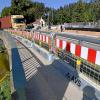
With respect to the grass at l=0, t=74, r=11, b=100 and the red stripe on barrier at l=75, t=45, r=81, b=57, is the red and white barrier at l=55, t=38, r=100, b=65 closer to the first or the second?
the red stripe on barrier at l=75, t=45, r=81, b=57

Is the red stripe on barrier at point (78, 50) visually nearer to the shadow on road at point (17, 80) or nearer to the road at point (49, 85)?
the road at point (49, 85)

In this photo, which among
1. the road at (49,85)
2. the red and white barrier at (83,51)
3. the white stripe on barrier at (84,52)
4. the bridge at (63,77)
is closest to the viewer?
the bridge at (63,77)

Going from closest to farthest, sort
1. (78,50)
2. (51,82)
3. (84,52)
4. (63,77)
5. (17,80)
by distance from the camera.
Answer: (17,80) → (84,52) → (78,50) → (51,82) → (63,77)

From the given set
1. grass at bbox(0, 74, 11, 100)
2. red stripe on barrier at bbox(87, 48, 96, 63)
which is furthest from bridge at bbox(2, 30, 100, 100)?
grass at bbox(0, 74, 11, 100)

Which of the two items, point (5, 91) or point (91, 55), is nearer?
point (5, 91)

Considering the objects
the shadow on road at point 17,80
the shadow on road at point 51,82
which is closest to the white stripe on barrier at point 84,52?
the shadow on road at point 51,82

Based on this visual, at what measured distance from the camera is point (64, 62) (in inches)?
332

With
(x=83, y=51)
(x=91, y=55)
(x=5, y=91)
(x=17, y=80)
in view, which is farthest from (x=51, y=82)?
(x=5, y=91)

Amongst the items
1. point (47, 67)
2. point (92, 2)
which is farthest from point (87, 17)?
point (47, 67)

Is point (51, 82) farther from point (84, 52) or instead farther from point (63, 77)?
point (84, 52)

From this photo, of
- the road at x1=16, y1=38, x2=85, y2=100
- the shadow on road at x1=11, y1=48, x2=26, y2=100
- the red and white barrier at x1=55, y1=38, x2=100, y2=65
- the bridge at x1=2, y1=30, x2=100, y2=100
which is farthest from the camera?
the road at x1=16, y1=38, x2=85, y2=100

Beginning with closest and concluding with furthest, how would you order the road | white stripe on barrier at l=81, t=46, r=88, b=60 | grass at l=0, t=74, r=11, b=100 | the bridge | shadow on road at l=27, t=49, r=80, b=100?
grass at l=0, t=74, r=11, b=100 → the bridge → white stripe on barrier at l=81, t=46, r=88, b=60 → the road → shadow on road at l=27, t=49, r=80, b=100

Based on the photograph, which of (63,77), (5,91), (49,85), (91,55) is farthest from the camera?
(63,77)

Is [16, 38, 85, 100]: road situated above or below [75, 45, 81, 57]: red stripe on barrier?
below
